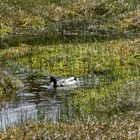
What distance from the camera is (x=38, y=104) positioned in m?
23.3

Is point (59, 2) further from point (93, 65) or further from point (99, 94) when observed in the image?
point (99, 94)

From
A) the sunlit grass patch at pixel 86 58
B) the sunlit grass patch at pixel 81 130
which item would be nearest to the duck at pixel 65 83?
the sunlit grass patch at pixel 86 58

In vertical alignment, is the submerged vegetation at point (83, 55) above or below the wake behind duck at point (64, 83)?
above

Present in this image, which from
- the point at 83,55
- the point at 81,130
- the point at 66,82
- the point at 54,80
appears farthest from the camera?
the point at 83,55

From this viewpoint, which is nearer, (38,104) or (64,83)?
(38,104)

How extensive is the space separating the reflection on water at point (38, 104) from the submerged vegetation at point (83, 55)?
292 millimetres

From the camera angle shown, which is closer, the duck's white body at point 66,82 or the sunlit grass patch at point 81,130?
the sunlit grass patch at point 81,130

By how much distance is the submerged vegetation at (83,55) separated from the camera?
1517 cm

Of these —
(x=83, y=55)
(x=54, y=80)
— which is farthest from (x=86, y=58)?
(x=54, y=80)

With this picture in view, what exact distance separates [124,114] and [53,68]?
14292 millimetres

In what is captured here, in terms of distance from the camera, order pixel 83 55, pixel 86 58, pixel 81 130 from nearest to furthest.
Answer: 1. pixel 81 130
2. pixel 86 58
3. pixel 83 55

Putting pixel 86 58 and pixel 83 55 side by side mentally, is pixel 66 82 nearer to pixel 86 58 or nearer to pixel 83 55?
pixel 86 58

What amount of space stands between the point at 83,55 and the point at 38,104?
11.7m

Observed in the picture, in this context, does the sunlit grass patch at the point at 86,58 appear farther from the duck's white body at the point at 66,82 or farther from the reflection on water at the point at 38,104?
the duck's white body at the point at 66,82
